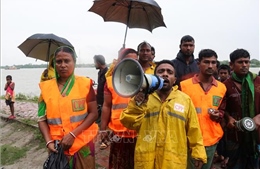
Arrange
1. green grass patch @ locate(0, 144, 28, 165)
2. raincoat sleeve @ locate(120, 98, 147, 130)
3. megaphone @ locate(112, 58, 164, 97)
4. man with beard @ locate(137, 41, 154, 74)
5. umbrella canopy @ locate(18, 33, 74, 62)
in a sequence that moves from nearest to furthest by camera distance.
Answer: megaphone @ locate(112, 58, 164, 97), raincoat sleeve @ locate(120, 98, 147, 130), man with beard @ locate(137, 41, 154, 74), umbrella canopy @ locate(18, 33, 74, 62), green grass patch @ locate(0, 144, 28, 165)

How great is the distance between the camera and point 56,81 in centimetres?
257

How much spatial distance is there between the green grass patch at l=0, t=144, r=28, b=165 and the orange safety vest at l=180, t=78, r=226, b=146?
4704 millimetres

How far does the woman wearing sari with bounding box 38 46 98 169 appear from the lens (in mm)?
2426

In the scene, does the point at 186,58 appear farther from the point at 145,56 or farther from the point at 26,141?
the point at 26,141

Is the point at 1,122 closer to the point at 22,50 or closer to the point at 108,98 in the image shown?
the point at 22,50

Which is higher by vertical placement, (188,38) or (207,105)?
(188,38)

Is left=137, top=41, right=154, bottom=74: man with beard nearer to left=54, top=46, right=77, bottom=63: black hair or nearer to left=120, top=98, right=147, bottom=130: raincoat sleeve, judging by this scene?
left=54, top=46, right=77, bottom=63: black hair

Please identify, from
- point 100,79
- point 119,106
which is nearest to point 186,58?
point 119,106

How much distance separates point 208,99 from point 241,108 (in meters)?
0.41

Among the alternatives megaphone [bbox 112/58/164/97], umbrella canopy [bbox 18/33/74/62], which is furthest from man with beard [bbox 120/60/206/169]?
umbrella canopy [bbox 18/33/74/62]

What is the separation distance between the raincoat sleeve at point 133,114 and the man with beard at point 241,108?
124 centimetres

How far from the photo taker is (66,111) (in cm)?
244

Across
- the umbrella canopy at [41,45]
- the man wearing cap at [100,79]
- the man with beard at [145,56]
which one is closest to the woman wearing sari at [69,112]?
the man with beard at [145,56]

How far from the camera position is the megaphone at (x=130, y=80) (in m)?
1.86
